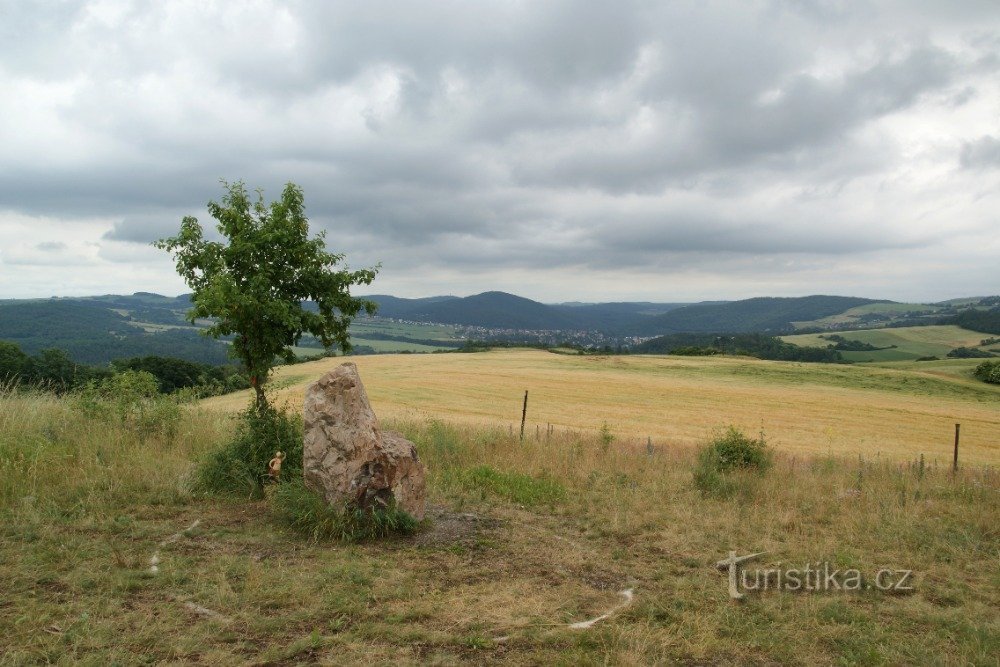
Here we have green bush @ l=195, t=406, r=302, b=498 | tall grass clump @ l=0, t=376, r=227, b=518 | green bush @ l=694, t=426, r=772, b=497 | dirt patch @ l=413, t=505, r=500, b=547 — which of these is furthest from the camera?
green bush @ l=694, t=426, r=772, b=497

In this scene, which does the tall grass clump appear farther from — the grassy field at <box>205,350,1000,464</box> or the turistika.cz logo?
the turistika.cz logo

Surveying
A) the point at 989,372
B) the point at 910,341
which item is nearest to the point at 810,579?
the point at 989,372

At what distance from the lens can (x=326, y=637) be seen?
5578 millimetres

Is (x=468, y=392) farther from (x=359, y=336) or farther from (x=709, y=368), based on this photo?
(x=359, y=336)

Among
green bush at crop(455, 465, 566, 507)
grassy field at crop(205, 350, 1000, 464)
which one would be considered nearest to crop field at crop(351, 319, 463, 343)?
grassy field at crop(205, 350, 1000, 464)

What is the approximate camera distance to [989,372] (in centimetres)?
5362

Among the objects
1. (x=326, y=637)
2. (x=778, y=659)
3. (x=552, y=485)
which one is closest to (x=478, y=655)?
(x=326, y=637)

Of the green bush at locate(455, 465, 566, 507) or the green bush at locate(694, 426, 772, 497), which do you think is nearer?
the green bush at locate(455, 465, 566, 507)

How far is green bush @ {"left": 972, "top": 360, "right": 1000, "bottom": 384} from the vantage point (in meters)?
52.1

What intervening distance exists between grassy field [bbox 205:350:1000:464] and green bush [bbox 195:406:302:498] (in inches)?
434

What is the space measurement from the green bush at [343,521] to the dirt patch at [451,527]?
0.29 metres

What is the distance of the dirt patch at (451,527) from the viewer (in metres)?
8.64

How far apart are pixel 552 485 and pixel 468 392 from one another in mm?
30398

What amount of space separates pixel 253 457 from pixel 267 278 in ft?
10.2
